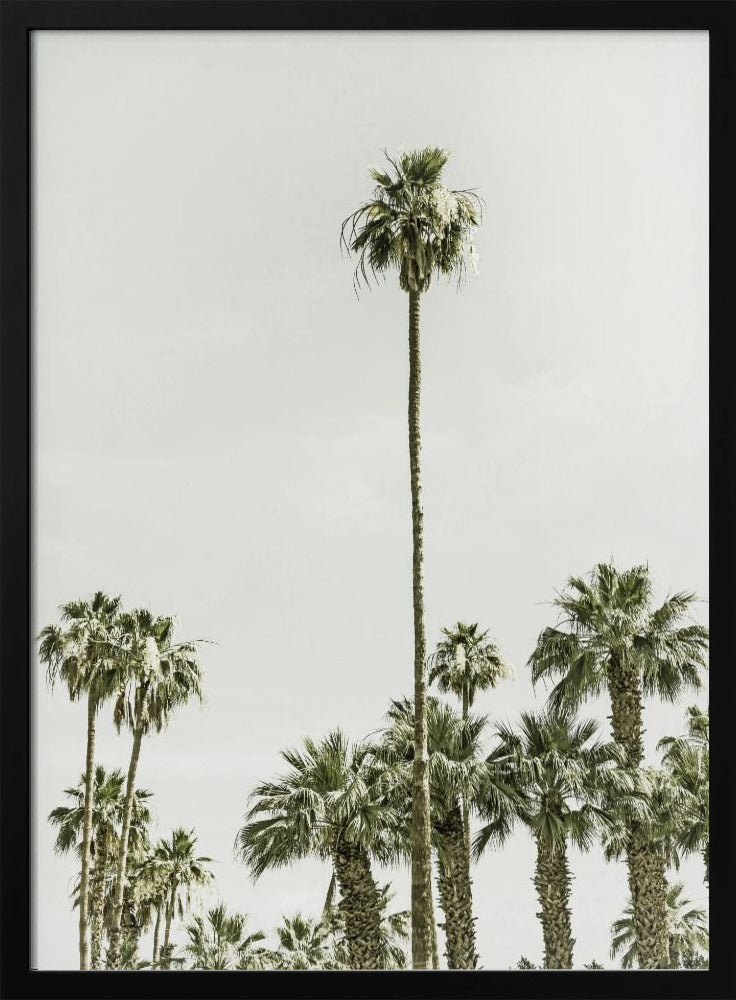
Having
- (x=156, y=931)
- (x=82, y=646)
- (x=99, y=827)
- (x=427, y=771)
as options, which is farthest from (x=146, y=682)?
(x=156, y=931)

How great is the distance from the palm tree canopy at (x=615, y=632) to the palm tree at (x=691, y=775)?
145 millimetres

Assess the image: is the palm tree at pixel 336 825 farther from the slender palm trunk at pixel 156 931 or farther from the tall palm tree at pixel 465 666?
the slender palm trunk at pixel 156 931

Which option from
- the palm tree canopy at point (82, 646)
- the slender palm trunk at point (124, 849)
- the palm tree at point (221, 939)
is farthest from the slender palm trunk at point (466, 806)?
the palm tree canopy at point (82, 646)

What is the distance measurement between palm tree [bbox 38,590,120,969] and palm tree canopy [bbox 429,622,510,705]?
1.11m

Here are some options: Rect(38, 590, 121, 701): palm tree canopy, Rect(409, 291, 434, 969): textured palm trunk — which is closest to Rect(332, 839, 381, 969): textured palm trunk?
Rect(409, 291, 434, 969): textured palm trunk

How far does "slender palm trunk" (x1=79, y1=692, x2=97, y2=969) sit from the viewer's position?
249cm

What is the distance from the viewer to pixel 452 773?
3750mm

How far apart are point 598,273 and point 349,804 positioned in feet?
8.80

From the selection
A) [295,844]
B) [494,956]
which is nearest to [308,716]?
[295,844]

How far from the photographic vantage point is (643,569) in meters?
2.83

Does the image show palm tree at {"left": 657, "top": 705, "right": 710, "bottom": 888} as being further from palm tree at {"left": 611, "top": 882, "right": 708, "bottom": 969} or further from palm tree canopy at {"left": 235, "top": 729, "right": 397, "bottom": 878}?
palm tree canopy at {"left": 235, "top": 729, "right": 397, "bottom": 878}

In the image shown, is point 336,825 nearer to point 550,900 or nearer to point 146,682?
point 550,900

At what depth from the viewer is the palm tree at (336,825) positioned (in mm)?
→ 3135
